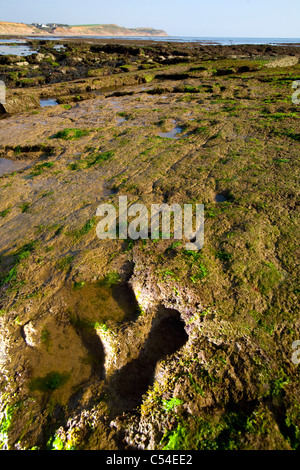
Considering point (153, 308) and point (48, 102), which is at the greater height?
point (48, 102)

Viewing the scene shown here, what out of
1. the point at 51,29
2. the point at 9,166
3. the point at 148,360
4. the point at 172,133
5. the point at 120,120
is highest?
the point at 51,29

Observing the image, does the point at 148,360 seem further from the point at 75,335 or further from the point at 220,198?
the point at 220,198

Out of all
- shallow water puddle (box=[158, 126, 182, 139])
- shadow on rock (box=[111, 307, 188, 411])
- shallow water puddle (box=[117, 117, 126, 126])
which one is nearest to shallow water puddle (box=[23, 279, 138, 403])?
shadow on rock (box=[111, 307, 188, 411])

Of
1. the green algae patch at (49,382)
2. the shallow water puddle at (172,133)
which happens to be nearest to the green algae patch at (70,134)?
the shallow water puddle at (172,133)

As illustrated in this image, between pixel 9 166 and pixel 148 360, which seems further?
pixel 9 166

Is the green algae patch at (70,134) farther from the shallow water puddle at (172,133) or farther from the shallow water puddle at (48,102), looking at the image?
the shallow water puddle at (48,102)

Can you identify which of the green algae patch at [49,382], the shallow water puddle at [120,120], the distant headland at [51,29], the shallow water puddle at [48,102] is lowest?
the green algae patch at [49,382]

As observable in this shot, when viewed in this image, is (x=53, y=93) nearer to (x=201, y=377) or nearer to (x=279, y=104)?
(x=279, y=104)

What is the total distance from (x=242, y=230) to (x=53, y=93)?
14605 millimetres

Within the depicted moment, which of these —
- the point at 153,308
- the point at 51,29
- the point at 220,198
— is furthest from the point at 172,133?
the point at 51,29

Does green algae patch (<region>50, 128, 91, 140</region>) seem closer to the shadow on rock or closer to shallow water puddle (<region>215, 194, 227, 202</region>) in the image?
shallow water puddle (<region>215, 194, 227, 202</region>)

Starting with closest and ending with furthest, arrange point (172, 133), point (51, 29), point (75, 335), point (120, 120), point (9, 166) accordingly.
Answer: point (75, 335) < point (9, 166) < point (172, 133) < point (120, 120) < point (51, 29)

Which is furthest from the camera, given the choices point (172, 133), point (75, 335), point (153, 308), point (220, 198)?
point (172, 133)

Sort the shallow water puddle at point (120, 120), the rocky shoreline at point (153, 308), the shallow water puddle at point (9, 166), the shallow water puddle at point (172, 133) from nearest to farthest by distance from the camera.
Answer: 1. the rocky shoreline at point (153, 308)
2. the shallow water puddle at point (9, 166)
3. the shallow water puddle at point (172, 133)
4. the shallow water puddle at point (120, 120)
